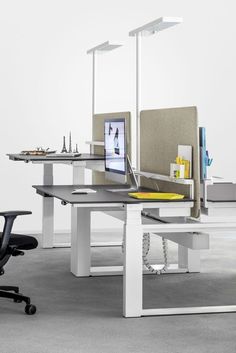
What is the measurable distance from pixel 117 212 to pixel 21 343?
1968 millimetres

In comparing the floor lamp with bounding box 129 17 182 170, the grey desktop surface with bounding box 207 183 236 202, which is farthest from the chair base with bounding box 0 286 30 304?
the floor lamp with bounding box 129 17 182 170

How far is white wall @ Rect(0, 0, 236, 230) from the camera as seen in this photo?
7840 millimetres

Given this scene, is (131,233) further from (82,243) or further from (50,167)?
(50,167)

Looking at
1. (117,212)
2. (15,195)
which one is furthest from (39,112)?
(117,212)

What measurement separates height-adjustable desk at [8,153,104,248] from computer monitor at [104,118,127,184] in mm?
1051

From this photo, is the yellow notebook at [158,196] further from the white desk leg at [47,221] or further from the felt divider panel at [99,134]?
the white desk leg at [47,221]

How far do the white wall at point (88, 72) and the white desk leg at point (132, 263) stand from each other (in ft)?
12.2

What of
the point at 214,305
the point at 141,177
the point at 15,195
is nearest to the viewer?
the point at 214,305

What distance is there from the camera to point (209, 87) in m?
8.39

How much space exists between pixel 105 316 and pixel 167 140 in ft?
3.73

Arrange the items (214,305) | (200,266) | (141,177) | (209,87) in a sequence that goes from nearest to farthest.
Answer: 1. (214,305)
2. (141,177)
3. (200,266)
4. (209,87)

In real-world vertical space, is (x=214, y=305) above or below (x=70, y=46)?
below

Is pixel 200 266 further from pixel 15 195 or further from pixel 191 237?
pixel 15 195

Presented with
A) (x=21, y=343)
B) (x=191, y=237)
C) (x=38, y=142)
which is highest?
(x=38, y=142)
